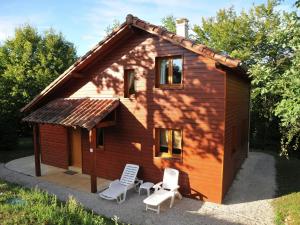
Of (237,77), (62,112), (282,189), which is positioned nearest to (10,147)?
(62,112)

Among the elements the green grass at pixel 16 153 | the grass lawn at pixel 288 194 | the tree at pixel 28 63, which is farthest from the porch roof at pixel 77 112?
the tree at pixel 28 63

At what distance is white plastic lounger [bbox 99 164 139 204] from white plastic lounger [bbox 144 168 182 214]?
1161 millimetres

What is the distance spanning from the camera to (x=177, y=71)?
10.2 m

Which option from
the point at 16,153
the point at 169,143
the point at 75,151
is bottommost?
the point at 16,153

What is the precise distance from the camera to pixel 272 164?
51.6 feet

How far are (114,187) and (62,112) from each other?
4379 mm

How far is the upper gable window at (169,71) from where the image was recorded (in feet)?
33.2

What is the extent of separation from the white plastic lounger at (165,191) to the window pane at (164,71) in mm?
3636

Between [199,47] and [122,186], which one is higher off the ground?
[199,47]

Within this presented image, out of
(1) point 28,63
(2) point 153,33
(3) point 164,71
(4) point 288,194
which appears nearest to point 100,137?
(3) point 164,71

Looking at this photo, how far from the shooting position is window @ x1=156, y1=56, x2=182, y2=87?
1013 centimetres

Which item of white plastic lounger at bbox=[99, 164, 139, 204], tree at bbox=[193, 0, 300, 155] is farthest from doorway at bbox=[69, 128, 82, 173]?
tree at bbox=[193, 0, 300, 155]

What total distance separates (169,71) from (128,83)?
218cm

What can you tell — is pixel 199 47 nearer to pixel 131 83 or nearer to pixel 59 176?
pixel 131 83
